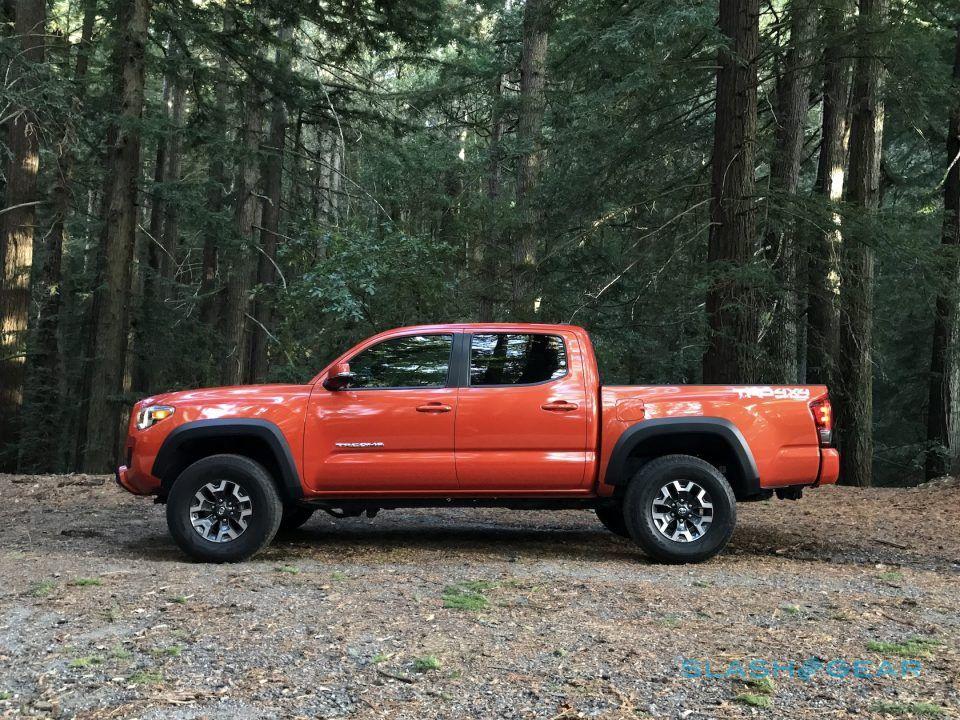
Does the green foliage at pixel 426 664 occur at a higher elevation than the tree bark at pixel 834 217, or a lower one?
lower

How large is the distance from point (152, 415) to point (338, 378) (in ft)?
5.05

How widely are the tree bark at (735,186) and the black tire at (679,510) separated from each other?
147 inches

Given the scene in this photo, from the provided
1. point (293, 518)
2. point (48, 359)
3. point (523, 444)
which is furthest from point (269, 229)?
point (523, 444)

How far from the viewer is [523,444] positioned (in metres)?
7.16

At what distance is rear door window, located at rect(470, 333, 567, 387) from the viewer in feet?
24.1

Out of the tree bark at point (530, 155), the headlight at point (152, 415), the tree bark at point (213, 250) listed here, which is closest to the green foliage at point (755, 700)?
the headlight at point (152, 415)

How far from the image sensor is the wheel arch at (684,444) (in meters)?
7.04

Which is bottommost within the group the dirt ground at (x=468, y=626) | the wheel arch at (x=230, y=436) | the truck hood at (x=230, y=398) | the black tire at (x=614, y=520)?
the dirt ground at (x=468, y=626)

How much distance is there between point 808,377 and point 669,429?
339 inches

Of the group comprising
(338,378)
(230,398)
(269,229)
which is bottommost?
(230,398)

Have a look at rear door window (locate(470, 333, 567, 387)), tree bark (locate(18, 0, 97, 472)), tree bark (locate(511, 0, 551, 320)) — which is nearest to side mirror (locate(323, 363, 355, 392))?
rear door window (locate(470, 333, 567, 387))

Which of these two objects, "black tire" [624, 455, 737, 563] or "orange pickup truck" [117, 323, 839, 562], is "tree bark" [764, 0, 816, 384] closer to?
"orange pickup truck" [117, 323, 839, 562]

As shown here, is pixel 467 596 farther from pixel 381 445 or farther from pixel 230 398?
pixel 230 398

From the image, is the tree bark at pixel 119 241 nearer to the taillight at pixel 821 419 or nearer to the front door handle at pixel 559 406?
the front door handle at pixel 559 406
